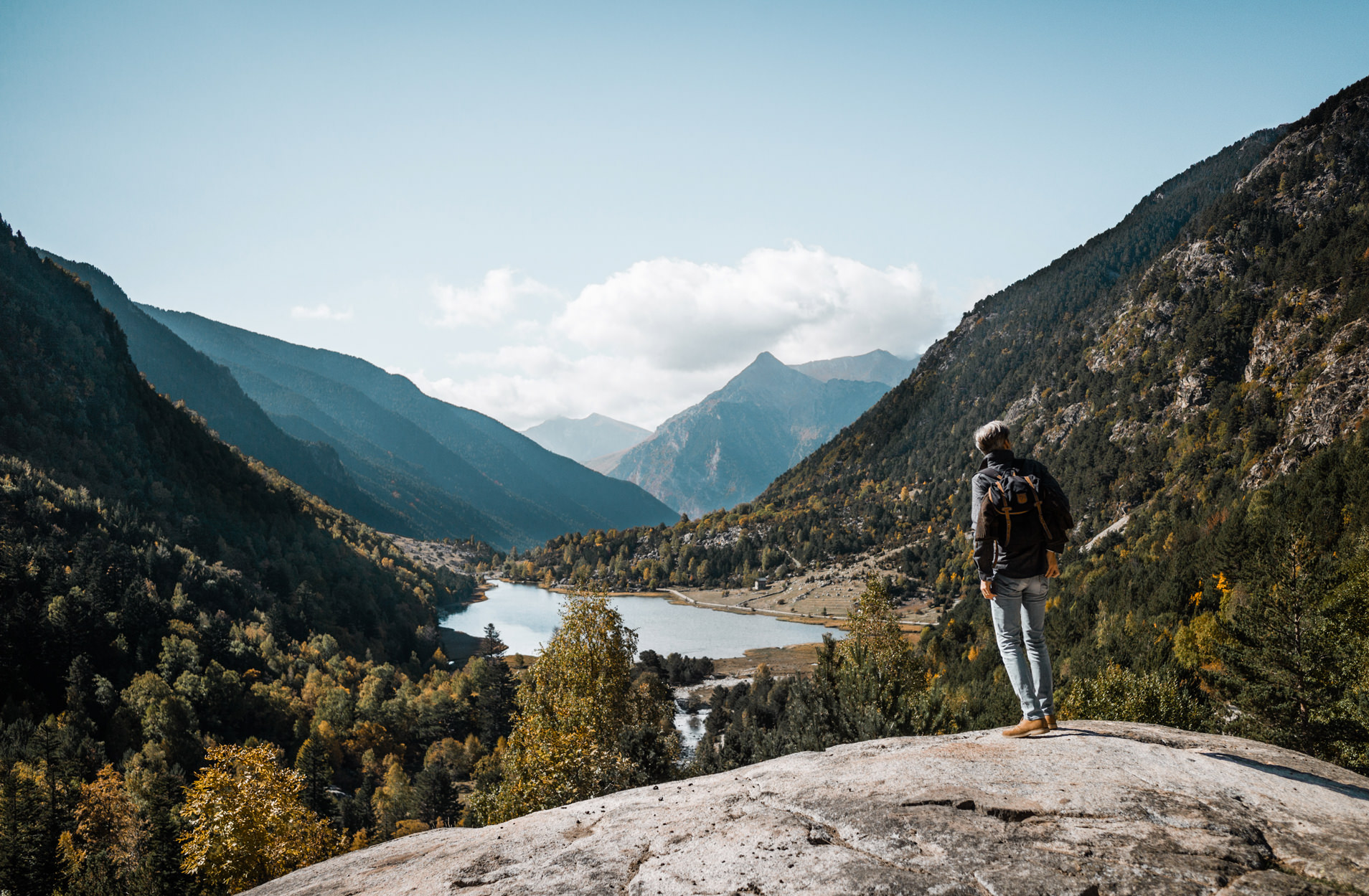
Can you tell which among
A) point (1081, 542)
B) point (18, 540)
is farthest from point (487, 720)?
point (1081, 542)

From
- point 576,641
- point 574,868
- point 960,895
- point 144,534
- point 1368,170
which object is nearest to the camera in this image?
point 960,895

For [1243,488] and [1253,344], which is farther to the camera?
[1253,344]

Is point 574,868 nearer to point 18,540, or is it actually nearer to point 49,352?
point 18,540

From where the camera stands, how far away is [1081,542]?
527 feet

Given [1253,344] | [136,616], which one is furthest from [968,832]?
[1253,344]

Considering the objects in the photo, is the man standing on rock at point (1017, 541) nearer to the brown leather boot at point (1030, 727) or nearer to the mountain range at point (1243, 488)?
the brown leather boot at point (1030, 727)

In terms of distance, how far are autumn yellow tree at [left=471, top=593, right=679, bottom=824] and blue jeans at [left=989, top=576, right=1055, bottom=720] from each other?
1050 inches

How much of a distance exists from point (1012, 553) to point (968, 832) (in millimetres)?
3643

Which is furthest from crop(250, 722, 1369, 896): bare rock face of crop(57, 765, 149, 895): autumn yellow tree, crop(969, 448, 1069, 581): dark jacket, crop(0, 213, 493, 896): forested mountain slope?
crop(57, 765, 149, 895): autumn yellow tree

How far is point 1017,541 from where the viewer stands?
905 centimetres

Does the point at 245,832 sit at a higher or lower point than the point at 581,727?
lower

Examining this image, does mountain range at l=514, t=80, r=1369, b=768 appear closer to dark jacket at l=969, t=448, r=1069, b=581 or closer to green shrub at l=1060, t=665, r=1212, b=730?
green shrub at l=1060, t=665, r=1212, b=730

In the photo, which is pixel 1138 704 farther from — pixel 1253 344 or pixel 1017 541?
pixel 1253 344

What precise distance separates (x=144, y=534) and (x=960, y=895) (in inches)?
6444
